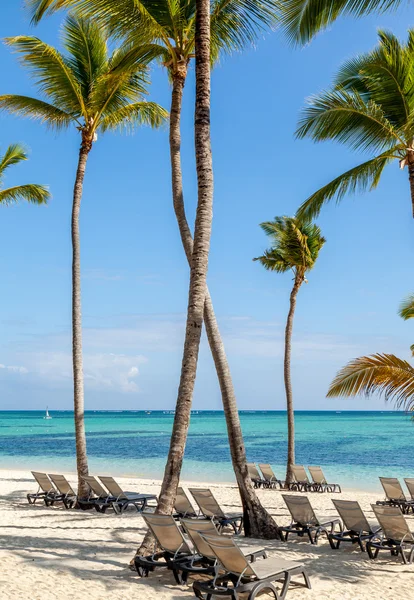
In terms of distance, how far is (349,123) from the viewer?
10.8 metres

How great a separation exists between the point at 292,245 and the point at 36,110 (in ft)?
31.9

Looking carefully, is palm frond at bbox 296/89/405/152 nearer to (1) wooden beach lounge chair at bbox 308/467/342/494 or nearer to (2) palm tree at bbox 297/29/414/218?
(2) palm tree at bbox 297/29/414/218

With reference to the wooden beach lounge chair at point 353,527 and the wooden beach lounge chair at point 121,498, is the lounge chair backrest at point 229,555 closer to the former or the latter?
the wooden beach lounge chair at point 353,527

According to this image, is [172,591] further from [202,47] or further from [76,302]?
[76,302]

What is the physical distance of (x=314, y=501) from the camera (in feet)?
54.4

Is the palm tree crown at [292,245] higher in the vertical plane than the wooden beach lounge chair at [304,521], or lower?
higher

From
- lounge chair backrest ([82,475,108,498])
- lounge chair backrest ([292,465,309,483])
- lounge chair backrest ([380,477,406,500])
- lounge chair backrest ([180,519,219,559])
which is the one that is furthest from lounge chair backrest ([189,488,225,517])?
lounge chair backrest ([292,465,309,483])

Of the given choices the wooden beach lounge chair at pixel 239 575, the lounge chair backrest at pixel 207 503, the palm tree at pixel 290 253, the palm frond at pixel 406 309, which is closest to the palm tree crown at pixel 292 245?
the palm tree at pixel 290 253

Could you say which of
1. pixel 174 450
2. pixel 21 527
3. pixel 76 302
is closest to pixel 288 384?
pixel 76 302

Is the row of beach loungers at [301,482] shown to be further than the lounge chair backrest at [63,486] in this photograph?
Yes

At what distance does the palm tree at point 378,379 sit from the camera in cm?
910

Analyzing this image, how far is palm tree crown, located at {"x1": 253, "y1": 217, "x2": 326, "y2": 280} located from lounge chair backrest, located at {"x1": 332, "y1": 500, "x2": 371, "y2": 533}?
11.9 meters

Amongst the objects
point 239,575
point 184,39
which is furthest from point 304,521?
point 184,39

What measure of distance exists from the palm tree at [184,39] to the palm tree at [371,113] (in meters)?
1.85
